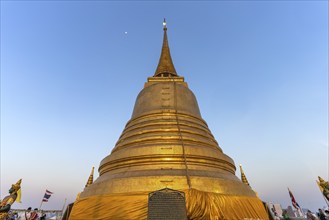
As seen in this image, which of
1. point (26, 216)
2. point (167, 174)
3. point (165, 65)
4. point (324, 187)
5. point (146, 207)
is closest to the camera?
point (146, 207)

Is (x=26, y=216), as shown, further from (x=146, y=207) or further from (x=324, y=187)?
(x=324, y=187)

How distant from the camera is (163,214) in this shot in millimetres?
5844

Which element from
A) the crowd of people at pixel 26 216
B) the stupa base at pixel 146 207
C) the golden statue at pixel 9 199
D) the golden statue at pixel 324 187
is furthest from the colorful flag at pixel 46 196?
the golden statue at pixel 324 187

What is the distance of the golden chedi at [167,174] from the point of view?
653 centimetres

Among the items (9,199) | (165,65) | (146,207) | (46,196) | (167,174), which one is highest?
(165,65)

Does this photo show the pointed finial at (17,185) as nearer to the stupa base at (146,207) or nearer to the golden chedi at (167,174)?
the golden chedi at (167,174)

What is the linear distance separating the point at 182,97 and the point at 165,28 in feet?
32.1

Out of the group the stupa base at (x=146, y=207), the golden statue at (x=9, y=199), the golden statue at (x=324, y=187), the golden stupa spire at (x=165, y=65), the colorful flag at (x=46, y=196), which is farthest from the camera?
the golden stupa spire at (x=165, y=65)

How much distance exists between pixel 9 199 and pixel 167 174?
5395 mm

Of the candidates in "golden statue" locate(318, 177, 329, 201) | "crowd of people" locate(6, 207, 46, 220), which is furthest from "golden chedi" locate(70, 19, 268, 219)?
"crowd of people" locate(6, 207, 46, 220)

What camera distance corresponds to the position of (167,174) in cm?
721

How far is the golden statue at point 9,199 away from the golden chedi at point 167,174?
78.8 inches

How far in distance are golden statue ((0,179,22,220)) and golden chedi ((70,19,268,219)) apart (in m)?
2.00

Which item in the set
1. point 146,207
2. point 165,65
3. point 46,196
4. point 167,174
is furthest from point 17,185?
point 165,65
